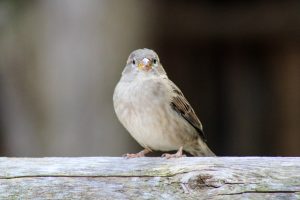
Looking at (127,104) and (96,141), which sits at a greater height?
(127,104)

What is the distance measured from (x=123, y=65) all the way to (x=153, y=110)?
1370 mm

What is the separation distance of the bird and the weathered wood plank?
92 centimetres

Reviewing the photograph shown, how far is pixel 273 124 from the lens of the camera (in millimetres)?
6570

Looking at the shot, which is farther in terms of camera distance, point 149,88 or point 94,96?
point 94,96

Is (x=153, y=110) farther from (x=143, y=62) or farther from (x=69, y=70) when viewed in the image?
(x=69, y=70)

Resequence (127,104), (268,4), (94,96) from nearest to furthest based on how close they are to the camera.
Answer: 1. (127,104)
2. (94,96)
3. (268,4)

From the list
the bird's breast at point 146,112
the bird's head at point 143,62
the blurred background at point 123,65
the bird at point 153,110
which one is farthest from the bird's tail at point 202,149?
the blurred background at point 123,65

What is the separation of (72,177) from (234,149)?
12.9ft

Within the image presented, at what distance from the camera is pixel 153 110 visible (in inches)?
152

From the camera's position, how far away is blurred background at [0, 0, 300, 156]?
→ 204 inches

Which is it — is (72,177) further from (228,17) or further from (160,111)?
(228,17)


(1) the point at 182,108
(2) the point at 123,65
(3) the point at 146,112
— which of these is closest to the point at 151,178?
(3) the point at 146,112

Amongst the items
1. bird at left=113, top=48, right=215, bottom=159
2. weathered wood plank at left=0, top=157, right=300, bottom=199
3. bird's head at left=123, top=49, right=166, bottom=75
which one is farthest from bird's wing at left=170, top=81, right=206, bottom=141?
weathered wood plank at left=0, top=157, right=300, bottom=199

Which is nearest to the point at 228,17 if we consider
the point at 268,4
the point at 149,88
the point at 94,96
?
the point at 268,4
